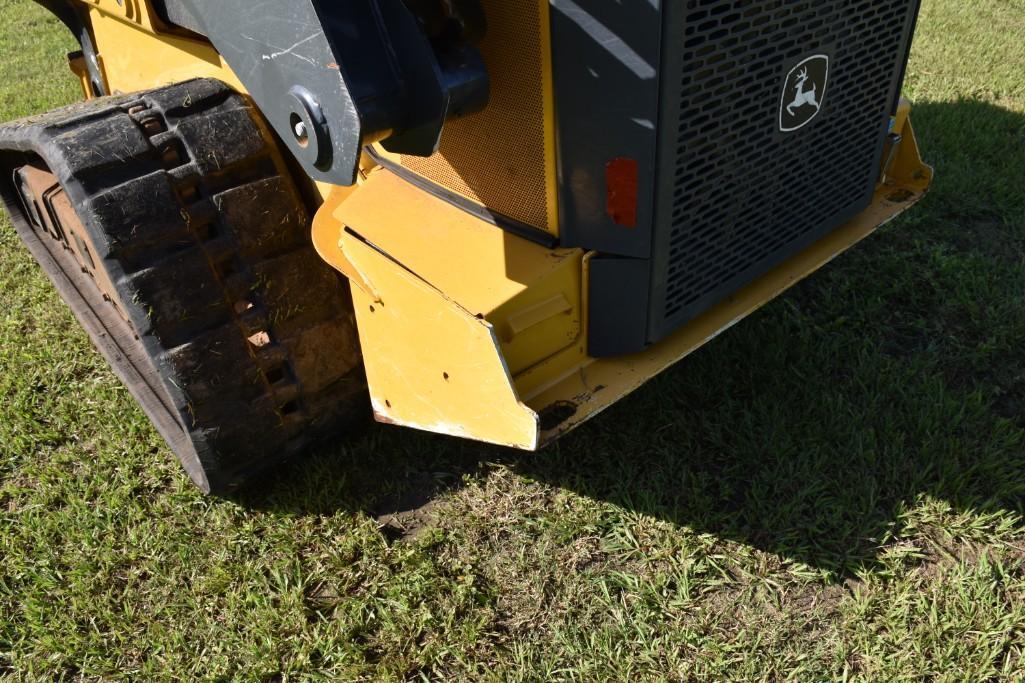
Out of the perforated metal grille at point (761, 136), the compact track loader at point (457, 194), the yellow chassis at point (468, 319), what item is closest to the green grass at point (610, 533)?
the compact track loader at point (457, 194)

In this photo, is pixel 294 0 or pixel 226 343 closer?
pixel 294 0

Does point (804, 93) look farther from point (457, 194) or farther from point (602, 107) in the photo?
point (457, 194)

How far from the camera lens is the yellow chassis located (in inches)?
65.6

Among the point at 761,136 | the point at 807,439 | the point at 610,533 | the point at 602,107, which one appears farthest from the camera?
the point at 807,439

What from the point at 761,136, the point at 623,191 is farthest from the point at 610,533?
the point at 761,136

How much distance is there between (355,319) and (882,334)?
5.51 ft

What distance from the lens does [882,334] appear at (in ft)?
8.80

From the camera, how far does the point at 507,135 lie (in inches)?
67.3

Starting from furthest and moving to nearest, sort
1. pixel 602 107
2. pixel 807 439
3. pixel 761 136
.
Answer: pixel 807 439 < pixel 761 136 < pixel 602 107

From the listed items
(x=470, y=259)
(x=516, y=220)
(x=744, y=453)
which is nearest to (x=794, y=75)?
(x=516, y=220)

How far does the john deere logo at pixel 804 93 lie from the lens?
5.88 feet

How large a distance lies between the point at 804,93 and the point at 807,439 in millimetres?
941

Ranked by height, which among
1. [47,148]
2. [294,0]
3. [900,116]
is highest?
[294,0]

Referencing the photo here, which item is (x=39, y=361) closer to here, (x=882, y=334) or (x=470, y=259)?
(x=470, y=259)
